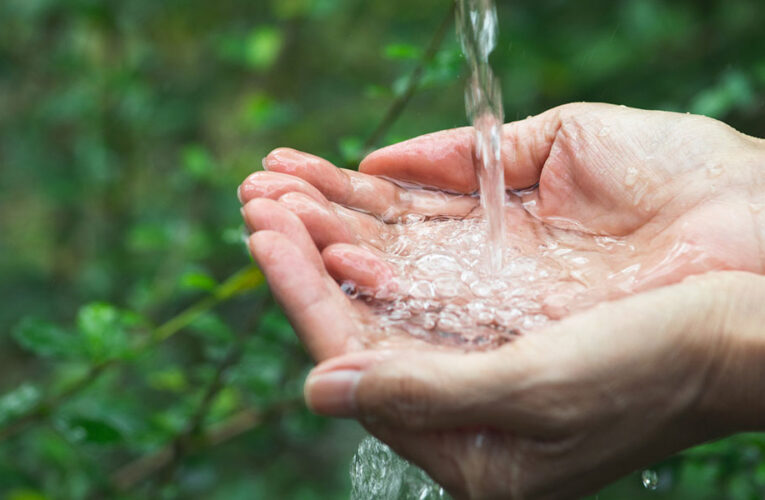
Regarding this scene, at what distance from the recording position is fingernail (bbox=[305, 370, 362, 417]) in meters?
0.89

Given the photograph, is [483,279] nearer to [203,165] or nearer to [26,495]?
[203,165]

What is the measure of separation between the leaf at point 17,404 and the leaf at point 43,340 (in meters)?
0.20

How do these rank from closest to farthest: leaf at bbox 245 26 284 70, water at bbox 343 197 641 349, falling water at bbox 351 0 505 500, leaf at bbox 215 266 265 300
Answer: water at bbox 343 197 641 349, leaf at bbox 215 266 265 300, falling water at bbox 351 0 505 500, leaf at bbox 245 26 284 70

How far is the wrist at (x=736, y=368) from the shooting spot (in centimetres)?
102

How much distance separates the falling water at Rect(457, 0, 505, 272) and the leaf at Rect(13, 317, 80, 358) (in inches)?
32.7

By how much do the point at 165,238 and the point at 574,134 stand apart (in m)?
1.02

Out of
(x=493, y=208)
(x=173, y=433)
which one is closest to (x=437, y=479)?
(x=493, y=208)

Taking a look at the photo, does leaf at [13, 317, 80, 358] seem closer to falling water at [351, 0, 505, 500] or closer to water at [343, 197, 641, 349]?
water at [343, 197, 641, 349]

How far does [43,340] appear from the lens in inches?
53.2

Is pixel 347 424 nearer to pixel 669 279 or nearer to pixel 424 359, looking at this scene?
pixel 669 279

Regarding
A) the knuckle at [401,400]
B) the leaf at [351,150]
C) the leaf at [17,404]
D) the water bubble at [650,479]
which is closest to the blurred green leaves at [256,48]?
the leaf at [351,150]

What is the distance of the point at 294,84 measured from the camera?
3227 millimetres

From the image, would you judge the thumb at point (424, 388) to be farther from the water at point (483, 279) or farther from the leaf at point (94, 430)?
the leaf at point (94, 430)

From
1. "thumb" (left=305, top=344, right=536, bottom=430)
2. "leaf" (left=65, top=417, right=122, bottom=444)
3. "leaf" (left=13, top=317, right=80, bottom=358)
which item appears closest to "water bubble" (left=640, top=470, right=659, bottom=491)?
"thumb" (left=305, top=344, right=536, bottom=430)
